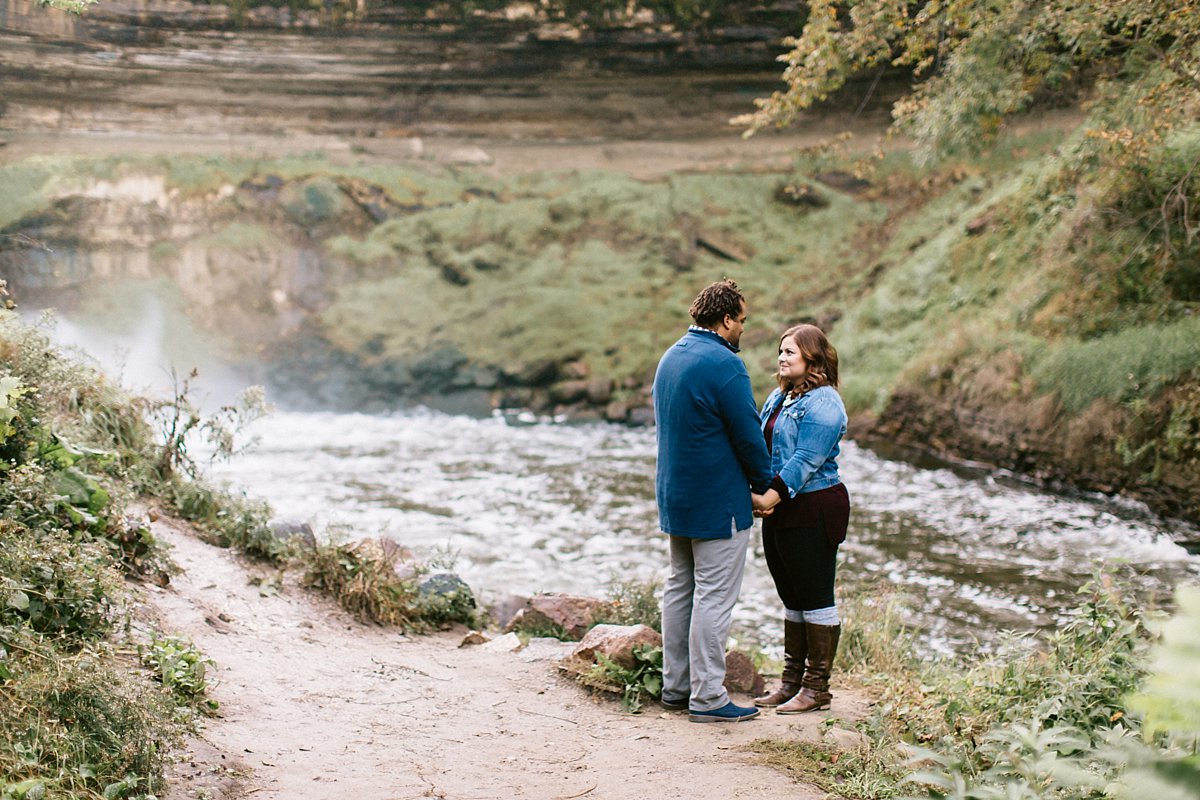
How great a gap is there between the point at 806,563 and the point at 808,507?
10.3 inches

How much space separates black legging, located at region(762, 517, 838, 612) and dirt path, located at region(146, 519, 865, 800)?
54 centimetres

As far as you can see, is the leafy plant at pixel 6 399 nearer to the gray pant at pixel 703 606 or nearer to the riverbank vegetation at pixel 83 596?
the riverbank vegetation at pixel 83 596

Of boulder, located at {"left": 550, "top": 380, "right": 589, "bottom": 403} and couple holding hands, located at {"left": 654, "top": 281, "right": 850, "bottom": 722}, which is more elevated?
couple holding hands, located at {"left": 654, "top": 281, "right": 850, "bottom": 722}

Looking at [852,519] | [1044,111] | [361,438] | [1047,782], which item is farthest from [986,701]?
[1044,111]

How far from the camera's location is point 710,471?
13.8 feet

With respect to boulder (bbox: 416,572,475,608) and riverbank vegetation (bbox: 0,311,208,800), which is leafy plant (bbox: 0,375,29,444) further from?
boulder (bbox: 416,572,475,608)

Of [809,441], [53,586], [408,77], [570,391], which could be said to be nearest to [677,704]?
[809,441]

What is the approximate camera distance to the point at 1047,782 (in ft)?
8.50

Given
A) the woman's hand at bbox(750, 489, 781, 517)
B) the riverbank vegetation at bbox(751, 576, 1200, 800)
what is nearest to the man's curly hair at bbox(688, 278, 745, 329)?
the woman's hand at bbox(750, 489, 781, 517)

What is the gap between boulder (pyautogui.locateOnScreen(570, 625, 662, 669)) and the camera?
15.8 feet

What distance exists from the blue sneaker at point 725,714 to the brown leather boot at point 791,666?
29 cm

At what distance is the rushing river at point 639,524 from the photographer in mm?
7309

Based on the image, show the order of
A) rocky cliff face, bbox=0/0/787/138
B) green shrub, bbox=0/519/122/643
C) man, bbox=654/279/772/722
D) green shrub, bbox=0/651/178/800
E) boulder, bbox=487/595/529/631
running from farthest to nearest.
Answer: rocky cliff face, bbox=0/0/787/138, boulder, bbox=487/595/529/631, man, bbox=654/279/772/722, green shrub, bbox=0/519/122/643, green shrub, bbox=0/651/178/800

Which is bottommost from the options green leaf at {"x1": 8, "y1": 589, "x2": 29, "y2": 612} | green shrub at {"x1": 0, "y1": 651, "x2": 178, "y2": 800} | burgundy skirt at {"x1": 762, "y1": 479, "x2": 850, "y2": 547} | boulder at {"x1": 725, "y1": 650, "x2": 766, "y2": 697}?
boulder at {"x1": 725, "y1": 650, "x2": 766, "y2": 697}
